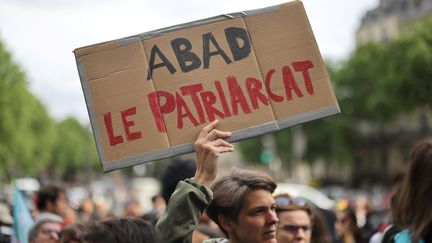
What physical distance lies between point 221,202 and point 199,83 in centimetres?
57

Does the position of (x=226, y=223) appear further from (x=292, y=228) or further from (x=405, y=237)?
(x=292, y=228)

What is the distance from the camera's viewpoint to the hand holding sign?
13.7 feet

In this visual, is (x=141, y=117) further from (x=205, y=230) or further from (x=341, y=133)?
(x=341, y=133)

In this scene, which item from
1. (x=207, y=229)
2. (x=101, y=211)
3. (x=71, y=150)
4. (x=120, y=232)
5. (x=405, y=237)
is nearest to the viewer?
(x=405, y=237)

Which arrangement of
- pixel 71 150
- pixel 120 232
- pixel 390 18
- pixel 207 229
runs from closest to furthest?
pixel 120 232, pixel 207 229, pixel 390 18, pixel 71 150

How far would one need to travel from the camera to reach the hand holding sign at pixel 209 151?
418 cm

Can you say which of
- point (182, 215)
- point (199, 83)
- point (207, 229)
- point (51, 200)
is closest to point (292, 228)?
point (207, 229)

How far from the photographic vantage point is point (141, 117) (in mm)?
4477

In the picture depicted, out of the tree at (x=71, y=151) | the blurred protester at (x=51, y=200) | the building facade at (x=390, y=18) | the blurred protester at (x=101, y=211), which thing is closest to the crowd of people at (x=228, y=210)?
the blurred protester at (x=51, y=200)

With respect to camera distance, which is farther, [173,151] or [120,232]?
[173,151]

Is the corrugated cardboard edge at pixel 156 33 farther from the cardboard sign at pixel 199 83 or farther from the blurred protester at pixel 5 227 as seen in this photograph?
the blurred protester at pixel 5 227

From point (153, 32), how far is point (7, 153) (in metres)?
57.4

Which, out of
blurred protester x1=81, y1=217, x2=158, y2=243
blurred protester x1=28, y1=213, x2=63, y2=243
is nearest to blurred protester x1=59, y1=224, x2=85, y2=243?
blurred protester x1=28, y1=213, x2=63, y2=243

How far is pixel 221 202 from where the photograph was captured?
455 cm
